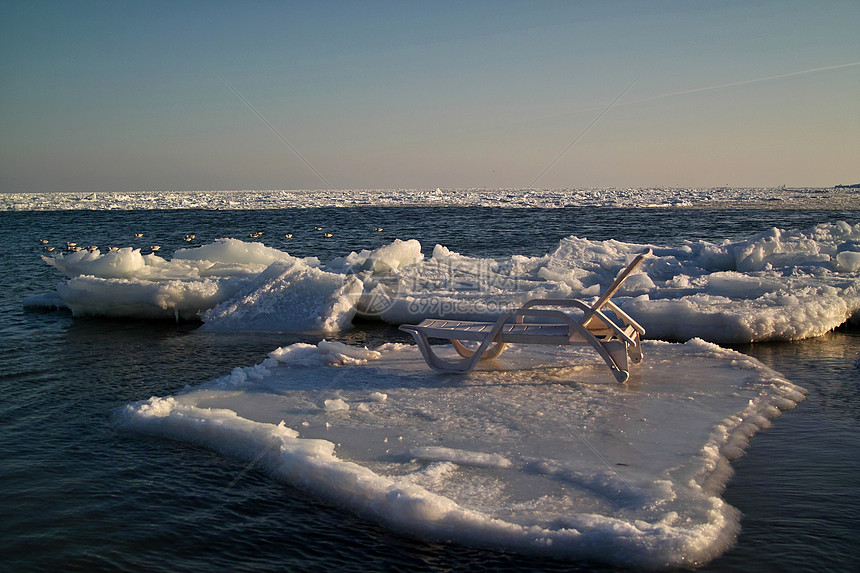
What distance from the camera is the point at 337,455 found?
640 cm

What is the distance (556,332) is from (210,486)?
4289 millimetres

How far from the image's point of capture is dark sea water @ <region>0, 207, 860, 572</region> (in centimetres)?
502

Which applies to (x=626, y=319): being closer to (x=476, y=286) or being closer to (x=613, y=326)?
(x=613, y=326)

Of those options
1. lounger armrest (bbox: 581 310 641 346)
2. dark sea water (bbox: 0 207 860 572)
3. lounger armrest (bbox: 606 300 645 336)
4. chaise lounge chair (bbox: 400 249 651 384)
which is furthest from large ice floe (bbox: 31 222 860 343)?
lounger armrest (bbox: 581 310 641 346)

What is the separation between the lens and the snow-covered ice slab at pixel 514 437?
16.5 ft

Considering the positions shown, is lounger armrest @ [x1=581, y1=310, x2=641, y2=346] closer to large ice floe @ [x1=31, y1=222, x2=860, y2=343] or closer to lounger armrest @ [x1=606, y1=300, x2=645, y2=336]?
lounger armrest @ [x1=606, y1=300, x2=645, y2=336]

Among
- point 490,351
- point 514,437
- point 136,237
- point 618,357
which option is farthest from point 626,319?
point 136,237

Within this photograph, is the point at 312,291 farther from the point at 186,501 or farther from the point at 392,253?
the point at 186,501

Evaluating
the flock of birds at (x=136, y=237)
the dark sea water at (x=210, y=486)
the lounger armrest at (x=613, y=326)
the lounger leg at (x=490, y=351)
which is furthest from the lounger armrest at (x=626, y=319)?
the flock of birds at (x=136, y=237)

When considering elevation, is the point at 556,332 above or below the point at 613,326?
below

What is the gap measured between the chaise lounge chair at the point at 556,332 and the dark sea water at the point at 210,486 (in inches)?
72.5

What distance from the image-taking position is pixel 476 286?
1536 cm

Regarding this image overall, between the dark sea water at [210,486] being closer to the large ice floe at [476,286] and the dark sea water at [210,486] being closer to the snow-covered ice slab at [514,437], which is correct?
the snow-covered ice slab at [514,437]

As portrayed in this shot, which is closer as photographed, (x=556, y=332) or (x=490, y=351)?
(x=556, y=332)
